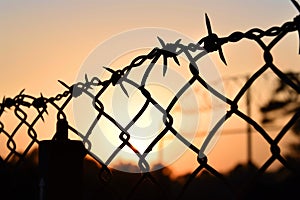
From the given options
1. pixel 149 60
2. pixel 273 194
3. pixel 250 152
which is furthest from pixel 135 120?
pixel 273 194

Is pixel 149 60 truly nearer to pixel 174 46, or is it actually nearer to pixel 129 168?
pixel 174 46

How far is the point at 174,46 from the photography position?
3.74ft

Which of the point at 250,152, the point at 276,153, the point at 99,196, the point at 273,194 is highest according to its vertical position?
the point at 276,153

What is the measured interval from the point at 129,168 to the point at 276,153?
0.81m

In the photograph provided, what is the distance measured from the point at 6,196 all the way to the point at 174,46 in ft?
2.72

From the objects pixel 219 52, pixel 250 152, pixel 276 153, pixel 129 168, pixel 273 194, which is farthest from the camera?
pixel 273 194

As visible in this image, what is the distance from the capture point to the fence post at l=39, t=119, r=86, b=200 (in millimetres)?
1269

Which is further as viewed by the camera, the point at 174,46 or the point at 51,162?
the point at 51,162

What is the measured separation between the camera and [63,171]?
50.3 inches

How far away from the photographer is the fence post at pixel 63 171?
4.16 feet

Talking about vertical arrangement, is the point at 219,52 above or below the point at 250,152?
above

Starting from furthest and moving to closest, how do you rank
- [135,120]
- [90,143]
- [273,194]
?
1. [273,194]
2. [90,143]
3. [135,120]

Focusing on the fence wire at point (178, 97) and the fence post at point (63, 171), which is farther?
the fence post at point (63, 171)

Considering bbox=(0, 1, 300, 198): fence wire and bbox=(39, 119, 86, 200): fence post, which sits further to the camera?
bbox=(39, 119, 86, 200): fence post
